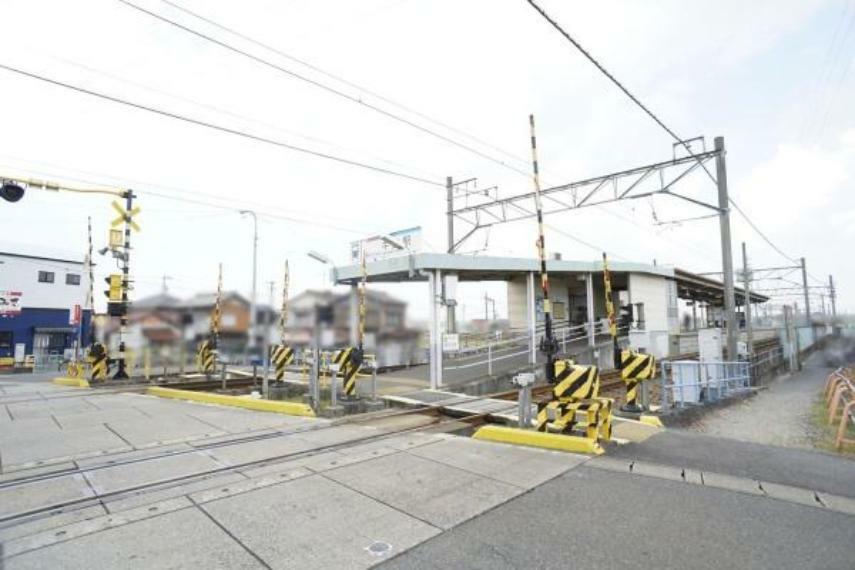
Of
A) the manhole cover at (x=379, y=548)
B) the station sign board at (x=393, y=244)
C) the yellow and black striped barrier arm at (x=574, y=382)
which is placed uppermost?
the station sign board at (x=393, y=244)

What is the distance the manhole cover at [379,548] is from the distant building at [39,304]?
32889 millimetres

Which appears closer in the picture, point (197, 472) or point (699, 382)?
point (197, 472)

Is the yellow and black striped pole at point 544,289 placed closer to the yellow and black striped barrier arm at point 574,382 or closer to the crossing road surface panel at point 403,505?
the yellow and black striped barrier arm at point 574,382

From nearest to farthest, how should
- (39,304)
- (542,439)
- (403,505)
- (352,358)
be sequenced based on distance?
(403,505), (542,439), (352,358), (39,304)

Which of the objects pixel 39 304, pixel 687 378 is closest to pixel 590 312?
pixel 687 378

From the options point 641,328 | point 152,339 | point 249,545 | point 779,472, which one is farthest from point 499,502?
point 641,328

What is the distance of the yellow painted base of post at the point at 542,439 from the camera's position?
5855 mm

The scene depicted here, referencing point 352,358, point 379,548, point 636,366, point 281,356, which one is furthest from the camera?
point 281,356

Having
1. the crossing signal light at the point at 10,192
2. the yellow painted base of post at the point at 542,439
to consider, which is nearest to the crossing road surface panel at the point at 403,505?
the yellow painted base of post at the point at 542,439

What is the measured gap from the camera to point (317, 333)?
795 centimetres

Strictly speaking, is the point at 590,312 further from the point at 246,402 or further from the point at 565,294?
the point at 246,402

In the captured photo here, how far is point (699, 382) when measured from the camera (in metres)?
11.2

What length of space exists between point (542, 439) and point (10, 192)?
12522mm

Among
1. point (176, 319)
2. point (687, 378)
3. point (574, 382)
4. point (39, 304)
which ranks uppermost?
point (39, 304)
